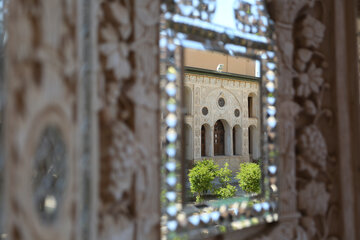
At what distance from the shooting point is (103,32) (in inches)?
29.4

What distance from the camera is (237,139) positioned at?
1379 centimetres

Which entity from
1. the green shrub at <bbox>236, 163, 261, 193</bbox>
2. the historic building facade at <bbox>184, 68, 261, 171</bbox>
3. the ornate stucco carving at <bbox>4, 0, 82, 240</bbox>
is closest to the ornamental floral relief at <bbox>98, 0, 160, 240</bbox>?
the ornate stucco carving at <bbox>4, 0, 82, 240</bbox>

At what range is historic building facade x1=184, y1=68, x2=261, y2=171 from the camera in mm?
11922

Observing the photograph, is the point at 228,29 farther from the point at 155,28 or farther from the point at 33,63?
the point at 33,63

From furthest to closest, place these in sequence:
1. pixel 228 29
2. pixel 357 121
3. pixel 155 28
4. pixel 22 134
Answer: pixel 357 121
pixel 228 29
pixel 155 28
pixel 22 134

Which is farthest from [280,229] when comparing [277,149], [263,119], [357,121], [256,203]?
[357,121]

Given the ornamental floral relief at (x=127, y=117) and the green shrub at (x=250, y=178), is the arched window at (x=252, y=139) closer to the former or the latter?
the green shrub at (x=250, y=178)

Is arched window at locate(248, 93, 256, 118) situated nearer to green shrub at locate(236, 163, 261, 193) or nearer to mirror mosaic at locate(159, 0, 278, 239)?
green shrub at locate(236, 163, 261, 193)

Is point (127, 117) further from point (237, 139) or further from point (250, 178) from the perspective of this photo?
point (237, 139)

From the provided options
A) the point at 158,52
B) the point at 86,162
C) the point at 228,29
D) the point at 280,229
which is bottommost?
the point at 280,229

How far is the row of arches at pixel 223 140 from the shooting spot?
501 inches

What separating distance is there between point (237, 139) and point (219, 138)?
96 centimetres

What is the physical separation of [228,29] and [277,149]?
48 cm

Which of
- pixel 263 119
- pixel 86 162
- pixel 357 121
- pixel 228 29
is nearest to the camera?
pixel 86 162
